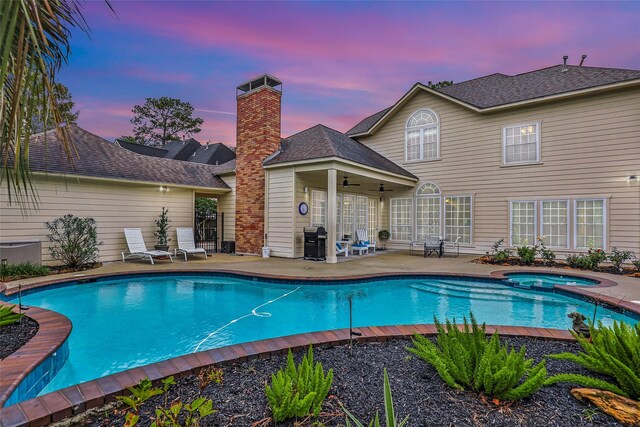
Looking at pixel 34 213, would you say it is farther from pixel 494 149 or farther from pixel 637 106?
pixel 637 106

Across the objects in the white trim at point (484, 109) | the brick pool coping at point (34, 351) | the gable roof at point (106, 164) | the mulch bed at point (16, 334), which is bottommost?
the mulch bed at point (16, 334)

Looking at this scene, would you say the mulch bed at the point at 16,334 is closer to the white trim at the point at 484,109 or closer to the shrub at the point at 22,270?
the shrub at the point at 22,270

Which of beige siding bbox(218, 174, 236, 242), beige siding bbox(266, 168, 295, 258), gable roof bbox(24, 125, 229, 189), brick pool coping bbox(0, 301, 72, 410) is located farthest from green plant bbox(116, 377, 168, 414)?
beige siding bbox(218, 174, 236, 242)

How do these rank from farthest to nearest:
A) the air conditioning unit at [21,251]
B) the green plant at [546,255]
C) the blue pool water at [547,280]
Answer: the green plant at [546,255], the air conditioning unit at [21,251], the blue pool water at [547,280]

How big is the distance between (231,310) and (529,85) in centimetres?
1266

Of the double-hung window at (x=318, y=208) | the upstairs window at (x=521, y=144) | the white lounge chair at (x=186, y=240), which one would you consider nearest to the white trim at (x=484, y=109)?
the upstairs window at (x=521, y=144)

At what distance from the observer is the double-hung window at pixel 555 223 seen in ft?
33.9

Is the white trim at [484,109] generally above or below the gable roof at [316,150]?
above

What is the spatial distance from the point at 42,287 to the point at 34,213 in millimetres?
3194

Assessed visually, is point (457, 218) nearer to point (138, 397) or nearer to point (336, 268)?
point (336, 268)

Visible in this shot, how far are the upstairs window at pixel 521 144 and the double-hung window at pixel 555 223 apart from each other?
5.24 ft

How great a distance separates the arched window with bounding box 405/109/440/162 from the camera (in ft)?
42.1

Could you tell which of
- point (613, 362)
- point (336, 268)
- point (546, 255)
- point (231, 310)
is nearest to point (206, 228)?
point (336, 268)

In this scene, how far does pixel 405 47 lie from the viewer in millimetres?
12422
